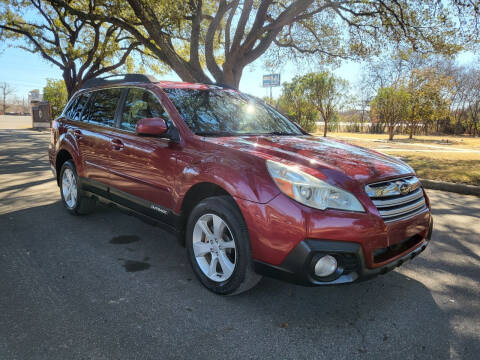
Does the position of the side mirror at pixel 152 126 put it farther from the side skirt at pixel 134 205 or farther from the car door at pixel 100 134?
the car door at pixel 100 134

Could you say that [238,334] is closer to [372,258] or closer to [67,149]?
[372,258]

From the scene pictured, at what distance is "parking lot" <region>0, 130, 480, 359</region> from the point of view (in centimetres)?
215

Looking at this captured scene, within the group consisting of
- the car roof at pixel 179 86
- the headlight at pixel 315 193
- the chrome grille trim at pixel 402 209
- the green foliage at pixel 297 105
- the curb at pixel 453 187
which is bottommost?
the curb at pixel 453 187

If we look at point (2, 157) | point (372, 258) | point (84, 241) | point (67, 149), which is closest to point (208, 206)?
point (372, 258)

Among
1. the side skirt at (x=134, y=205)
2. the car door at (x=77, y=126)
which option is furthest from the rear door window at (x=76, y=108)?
the side skirt at (x=134, y=205)

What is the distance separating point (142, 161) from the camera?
133 inches

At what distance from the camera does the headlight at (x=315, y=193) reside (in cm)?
230

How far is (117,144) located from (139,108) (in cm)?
45

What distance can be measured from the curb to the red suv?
481cm

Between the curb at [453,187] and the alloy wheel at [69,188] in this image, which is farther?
the curb at [453,187]

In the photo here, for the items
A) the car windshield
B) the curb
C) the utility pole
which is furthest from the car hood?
the utility pole

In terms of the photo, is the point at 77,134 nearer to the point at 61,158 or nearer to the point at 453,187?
the point at 61,158

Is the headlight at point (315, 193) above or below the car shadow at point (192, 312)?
above

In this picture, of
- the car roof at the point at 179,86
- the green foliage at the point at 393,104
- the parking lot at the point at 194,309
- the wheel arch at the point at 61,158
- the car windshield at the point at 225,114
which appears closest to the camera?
the parking lot at the point at 194,309
